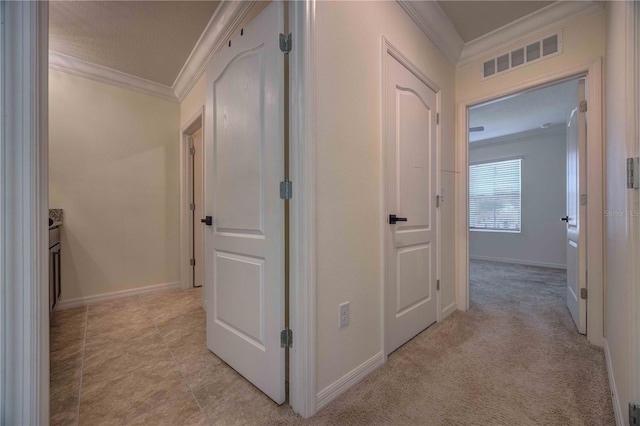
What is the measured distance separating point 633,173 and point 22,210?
77.6 inches

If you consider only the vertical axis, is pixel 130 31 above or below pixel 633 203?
above

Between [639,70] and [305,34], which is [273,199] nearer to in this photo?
[305,34]

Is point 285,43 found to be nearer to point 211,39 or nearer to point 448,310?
point 211,39

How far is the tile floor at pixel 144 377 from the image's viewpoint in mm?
1267

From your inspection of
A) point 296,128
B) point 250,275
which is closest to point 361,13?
point 296,128

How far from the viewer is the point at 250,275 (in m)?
1.47

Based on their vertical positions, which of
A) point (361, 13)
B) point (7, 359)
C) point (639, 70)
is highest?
point (361, 13)

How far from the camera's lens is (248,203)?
149cm

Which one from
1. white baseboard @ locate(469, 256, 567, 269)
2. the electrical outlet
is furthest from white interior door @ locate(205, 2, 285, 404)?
white baseboard @ locate(469, 256, 567, 269)

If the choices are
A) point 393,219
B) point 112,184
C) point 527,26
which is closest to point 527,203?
point 527,26

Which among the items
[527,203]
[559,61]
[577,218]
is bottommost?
[577,218]

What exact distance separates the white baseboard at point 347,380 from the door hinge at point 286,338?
280 mm

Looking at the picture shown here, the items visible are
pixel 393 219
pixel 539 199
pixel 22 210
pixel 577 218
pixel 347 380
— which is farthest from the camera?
pixel 539 199

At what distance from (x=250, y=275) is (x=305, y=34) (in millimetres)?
1238
